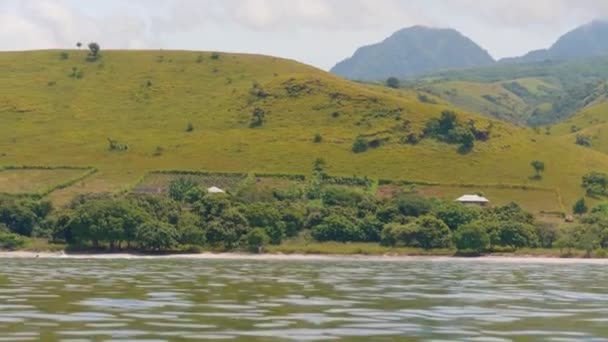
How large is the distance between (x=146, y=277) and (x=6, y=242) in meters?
82.7

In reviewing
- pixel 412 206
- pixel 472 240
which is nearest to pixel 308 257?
pixel 472 240

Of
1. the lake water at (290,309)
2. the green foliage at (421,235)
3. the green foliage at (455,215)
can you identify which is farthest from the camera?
the green foliage at (455,215)

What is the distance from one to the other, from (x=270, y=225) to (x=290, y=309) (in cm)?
11467

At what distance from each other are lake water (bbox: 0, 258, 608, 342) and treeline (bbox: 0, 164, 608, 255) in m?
73.3

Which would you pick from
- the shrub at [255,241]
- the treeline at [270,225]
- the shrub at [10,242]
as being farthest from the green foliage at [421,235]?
the shrub at [10,242]

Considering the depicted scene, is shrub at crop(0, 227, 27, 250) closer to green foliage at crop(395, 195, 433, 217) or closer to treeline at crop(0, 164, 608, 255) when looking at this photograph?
treeline at crop(0, 164, 608, 255)

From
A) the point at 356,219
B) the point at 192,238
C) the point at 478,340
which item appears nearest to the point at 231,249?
the point at 192,238

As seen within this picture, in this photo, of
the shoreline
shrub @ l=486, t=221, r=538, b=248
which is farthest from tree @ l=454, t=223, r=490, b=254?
shrub @ l=486, t=221, r=538, b=248

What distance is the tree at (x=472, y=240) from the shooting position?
15738 cm

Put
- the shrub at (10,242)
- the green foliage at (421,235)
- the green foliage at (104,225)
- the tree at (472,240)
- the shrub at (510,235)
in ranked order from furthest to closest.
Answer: the shrub at (510,235)
the green foliage at (421,235)
the tree at (472,240)
the shrub at (10,242)
the green foliage at (104,225)

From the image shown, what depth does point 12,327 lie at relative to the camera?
4041cm

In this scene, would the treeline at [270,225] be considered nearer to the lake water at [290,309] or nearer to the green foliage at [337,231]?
the green foliage at [337,231]

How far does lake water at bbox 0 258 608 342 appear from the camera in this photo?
40.0 meters

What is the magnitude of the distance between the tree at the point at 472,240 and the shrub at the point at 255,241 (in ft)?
95.2
